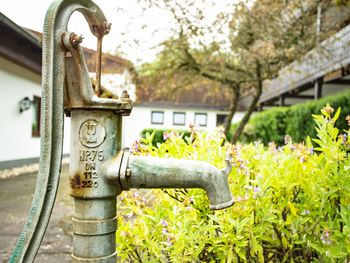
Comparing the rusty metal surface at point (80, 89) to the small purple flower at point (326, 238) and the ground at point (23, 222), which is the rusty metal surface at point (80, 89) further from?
the ground at point (23, 222)

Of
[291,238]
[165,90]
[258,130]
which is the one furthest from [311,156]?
[258,130]

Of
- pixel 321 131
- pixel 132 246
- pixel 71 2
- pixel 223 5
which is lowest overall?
pixel 132 246

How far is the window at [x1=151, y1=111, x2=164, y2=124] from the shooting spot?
82.6 ft

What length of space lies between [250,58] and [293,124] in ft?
12.9

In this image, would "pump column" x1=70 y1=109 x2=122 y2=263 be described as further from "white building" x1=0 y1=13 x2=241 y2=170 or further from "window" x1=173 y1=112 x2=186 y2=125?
"window" x1=173 y1=112 x2=186 y2=125

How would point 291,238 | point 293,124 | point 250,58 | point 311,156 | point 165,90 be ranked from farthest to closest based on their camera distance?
1. point 293,124
2. point 165,90
3. point 250,58
4. point 311,156
5. point 291,238

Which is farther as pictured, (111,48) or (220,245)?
(111,48)

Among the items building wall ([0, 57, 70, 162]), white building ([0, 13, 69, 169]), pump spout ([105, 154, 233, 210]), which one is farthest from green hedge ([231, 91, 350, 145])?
pump spout ([105, 154, 233, 210])

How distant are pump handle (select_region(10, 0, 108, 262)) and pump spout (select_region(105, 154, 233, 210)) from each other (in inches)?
6.5

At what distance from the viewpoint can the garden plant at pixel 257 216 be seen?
132 cm

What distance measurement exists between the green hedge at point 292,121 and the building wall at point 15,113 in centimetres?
615

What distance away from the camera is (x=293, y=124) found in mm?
10781

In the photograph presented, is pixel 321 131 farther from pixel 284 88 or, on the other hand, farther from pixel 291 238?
pixel 284 88

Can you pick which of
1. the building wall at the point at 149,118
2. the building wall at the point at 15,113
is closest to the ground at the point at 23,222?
the building wall at the point at 15,113
